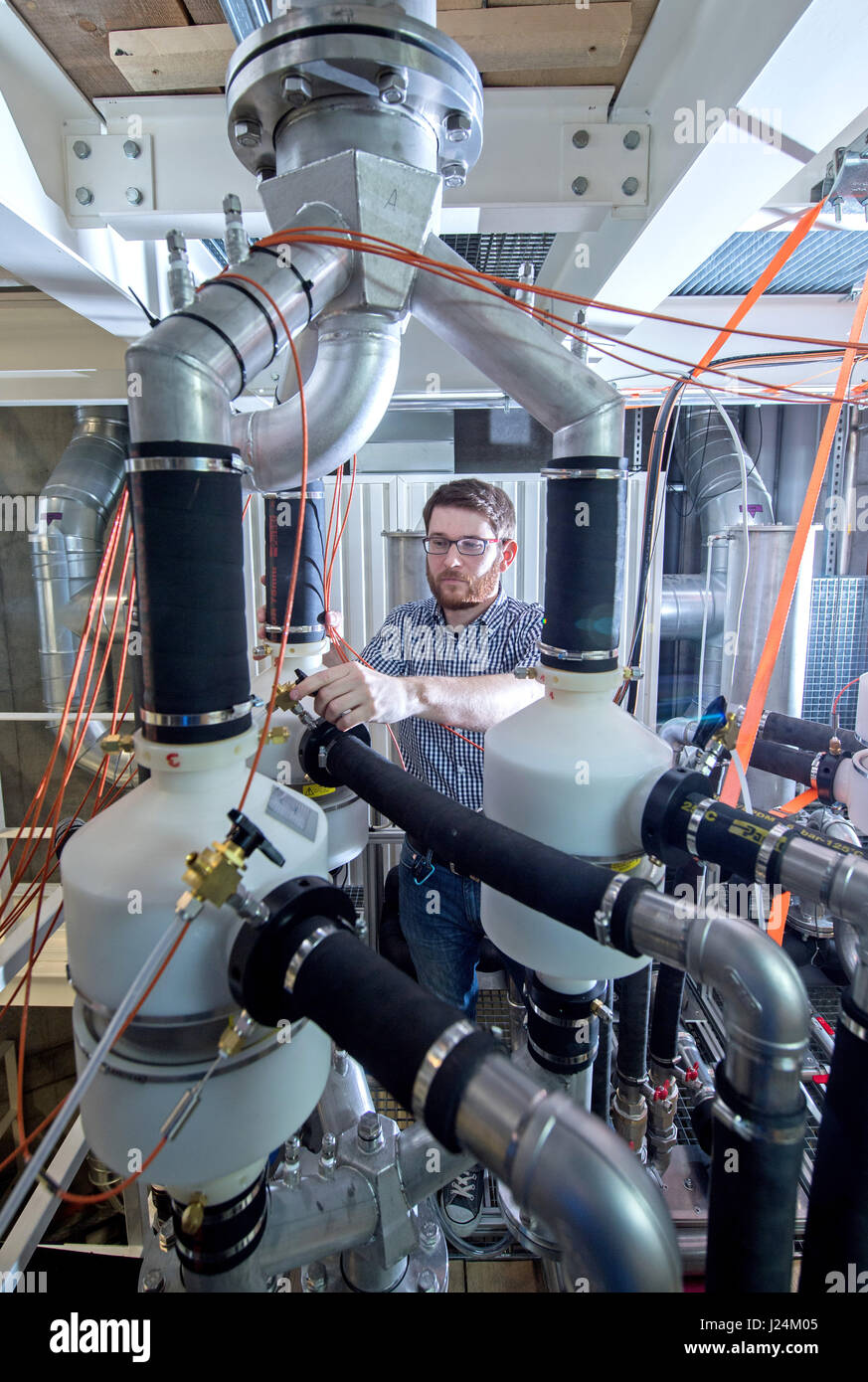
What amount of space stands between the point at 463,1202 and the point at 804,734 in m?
1.14

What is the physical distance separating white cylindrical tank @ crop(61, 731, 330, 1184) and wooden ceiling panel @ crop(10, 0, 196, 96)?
0.86 m

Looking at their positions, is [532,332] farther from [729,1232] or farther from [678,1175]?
[678,1175]

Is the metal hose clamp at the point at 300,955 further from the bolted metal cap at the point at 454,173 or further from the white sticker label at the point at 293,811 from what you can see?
the bolted metal cap at the point at 454,173

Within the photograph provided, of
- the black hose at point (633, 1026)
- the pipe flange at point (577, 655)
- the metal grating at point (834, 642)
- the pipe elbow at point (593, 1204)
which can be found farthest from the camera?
the metal grating at point (834, 642)

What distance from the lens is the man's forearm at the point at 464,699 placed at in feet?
3.61

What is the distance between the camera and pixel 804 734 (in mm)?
1101

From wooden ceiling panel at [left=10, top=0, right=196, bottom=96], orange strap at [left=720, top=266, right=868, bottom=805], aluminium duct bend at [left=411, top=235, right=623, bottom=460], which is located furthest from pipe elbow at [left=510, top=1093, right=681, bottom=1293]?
wooden ceiling panel at [left=10, top=0, right=196, bottom=96]

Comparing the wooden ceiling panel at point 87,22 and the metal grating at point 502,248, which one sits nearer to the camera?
the wooden ceiling panel at point 87,22

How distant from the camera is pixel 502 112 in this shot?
0.95m

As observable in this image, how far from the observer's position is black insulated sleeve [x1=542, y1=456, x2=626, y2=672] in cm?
62

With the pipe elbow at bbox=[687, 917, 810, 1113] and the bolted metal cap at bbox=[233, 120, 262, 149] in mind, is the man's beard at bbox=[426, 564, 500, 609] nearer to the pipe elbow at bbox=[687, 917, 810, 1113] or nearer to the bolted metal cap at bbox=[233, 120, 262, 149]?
→ the bolted metal cap at bbox=[233, 120, 262, 149]

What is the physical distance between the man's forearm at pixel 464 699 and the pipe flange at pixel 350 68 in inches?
27.1

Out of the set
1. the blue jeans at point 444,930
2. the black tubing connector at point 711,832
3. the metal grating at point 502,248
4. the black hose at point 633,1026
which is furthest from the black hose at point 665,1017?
the metal grating at point 502,248
